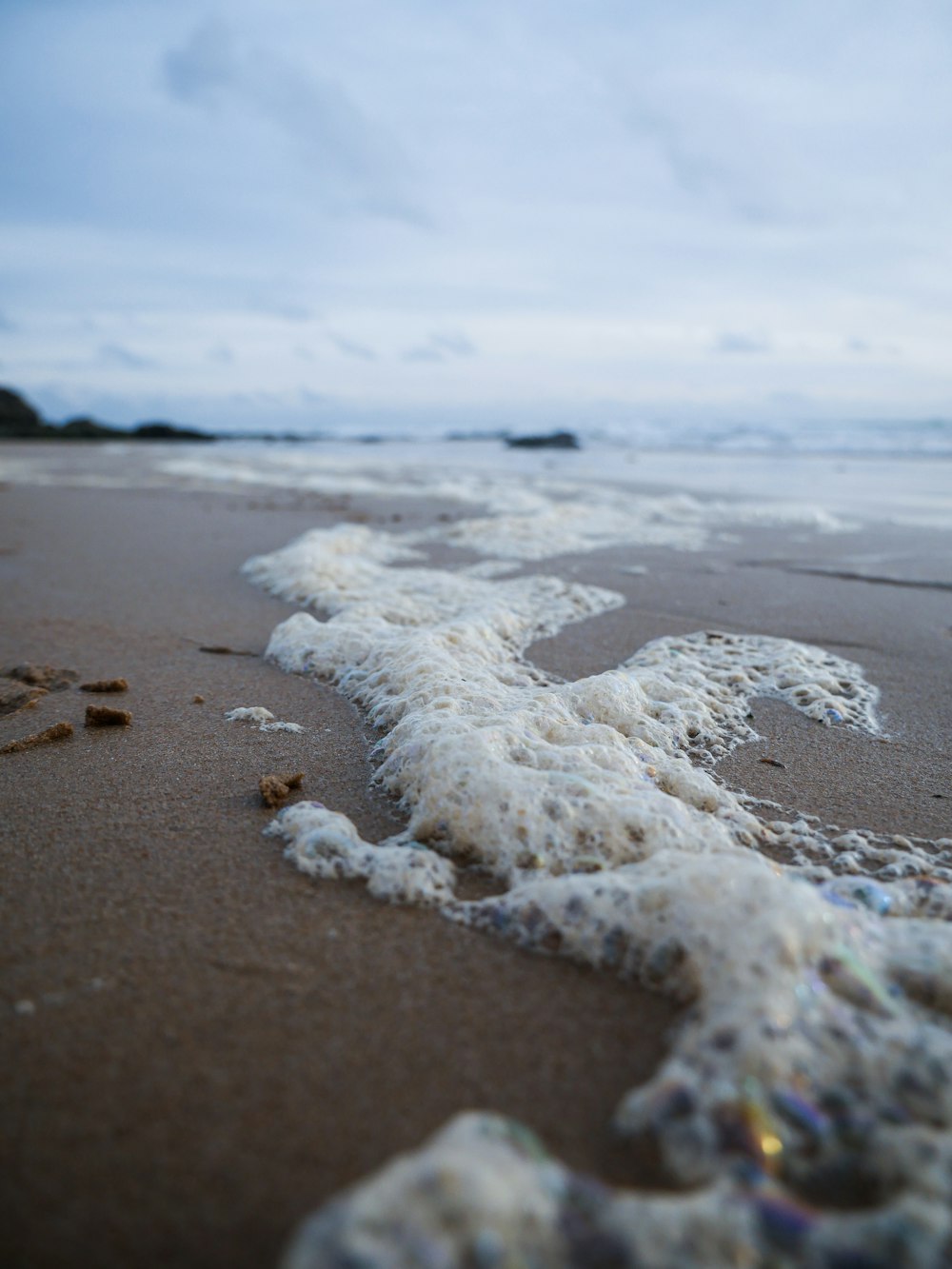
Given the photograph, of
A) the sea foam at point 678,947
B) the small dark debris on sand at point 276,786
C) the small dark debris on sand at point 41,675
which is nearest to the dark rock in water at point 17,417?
the small dark debris on sand at point 41,675

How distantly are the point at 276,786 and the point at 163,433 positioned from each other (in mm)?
38801

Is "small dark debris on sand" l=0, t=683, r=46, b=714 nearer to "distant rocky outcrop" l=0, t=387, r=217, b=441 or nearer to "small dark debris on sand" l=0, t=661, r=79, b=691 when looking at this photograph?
"small dark debris on sand" l=0, t=661, r=79, b=691

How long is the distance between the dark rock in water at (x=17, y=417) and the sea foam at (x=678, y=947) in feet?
116

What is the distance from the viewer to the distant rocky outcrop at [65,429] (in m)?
32.0

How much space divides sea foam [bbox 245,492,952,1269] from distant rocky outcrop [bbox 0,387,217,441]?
109 ft

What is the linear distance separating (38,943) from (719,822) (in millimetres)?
1540

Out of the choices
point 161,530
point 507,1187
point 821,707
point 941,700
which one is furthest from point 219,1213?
point 161,530

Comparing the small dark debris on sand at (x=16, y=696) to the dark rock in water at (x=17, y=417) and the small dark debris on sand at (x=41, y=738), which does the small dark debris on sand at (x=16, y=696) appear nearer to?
the small dark debris on sand at (x=41, y=738)

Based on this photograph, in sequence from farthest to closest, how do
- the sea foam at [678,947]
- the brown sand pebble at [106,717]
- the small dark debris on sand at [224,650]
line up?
the small dark debris on sand at [224,650] → the brown sand pebble at [106,717] → the sea foam at [678,947]

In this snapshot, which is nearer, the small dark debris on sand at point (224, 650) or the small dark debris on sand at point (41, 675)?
the small dark debris on sand at point (41, 675)

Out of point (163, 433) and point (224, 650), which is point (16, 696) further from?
point (163, 433)

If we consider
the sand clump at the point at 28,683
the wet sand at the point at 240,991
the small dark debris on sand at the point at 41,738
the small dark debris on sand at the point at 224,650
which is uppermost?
the small dark debris on sand at the point at 224,650

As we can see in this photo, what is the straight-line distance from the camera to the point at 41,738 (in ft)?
7.94

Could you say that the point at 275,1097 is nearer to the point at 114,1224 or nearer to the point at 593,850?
the point at 114,1224
